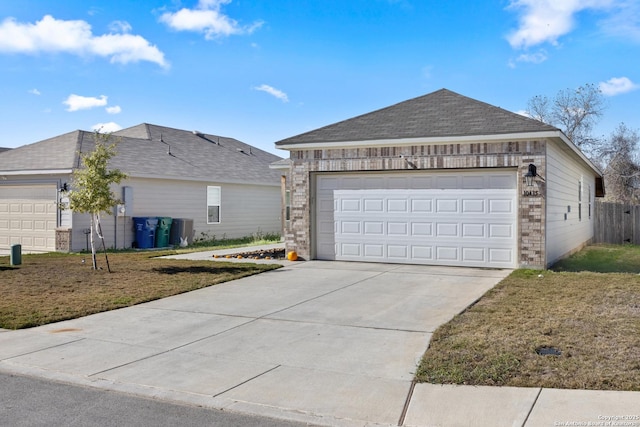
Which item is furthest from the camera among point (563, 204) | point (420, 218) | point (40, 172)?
point (40, 172)

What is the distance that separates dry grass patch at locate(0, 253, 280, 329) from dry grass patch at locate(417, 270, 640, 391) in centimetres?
552

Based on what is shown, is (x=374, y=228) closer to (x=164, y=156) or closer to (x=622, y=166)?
(x=164, y=156)

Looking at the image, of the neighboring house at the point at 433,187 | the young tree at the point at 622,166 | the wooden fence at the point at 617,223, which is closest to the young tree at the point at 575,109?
the young tree at the point at 622,166

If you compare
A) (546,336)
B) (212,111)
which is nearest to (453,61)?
(212,111)

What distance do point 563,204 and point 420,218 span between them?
4729mm

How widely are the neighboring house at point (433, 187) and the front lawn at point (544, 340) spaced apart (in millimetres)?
2792

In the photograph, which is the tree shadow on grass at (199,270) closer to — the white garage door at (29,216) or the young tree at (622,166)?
the white garage door at (29,216)

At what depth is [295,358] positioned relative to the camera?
20.8ft

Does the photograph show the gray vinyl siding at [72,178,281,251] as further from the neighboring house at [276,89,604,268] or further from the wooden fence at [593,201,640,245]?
the wooden fence at [593,201,640,245]

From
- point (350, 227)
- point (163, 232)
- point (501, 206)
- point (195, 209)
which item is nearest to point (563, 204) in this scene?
point (501, 206)

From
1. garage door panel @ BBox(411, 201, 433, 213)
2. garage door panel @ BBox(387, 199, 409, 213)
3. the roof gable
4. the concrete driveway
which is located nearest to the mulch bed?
garage door panel @ BBox(387, 199, 409, 213)

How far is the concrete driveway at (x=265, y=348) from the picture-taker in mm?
5184

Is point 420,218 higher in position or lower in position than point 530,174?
lower

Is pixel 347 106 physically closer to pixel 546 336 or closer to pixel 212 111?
pixel 212 111
